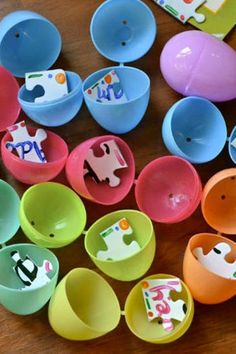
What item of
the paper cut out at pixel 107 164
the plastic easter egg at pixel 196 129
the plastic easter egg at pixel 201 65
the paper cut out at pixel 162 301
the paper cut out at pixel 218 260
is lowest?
the paper cut out at pixel 162 301

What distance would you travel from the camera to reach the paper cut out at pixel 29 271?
2.79 ft

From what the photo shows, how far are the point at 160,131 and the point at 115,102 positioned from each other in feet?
0.27

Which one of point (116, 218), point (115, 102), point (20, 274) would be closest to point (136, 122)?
point (115, 102)

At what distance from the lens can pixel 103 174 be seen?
0.92 metres

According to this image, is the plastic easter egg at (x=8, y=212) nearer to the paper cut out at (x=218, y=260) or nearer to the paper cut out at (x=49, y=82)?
the paper cut out at (x=49, y=82)

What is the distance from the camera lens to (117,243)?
885 mm

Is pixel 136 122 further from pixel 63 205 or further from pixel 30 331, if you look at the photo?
pixel 30 331

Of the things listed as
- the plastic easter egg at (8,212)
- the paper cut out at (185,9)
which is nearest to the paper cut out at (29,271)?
the plastic easter egg at (8,212)

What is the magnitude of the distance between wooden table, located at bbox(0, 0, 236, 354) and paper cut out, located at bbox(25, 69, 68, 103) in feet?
0.15

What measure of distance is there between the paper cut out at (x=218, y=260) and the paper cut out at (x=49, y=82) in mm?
302

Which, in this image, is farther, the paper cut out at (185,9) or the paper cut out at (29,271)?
the paper cut out at (185,9)

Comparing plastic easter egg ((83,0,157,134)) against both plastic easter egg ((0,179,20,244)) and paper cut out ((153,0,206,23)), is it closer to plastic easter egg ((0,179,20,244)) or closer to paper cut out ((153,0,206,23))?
paper cut out ((153,0,206,23))

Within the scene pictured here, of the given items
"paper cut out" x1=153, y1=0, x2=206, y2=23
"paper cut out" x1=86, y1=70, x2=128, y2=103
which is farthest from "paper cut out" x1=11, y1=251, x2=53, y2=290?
"paper cut out" x1=153, y1=0, x2=206, y2=23

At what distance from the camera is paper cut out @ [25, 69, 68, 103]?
3.00ft
